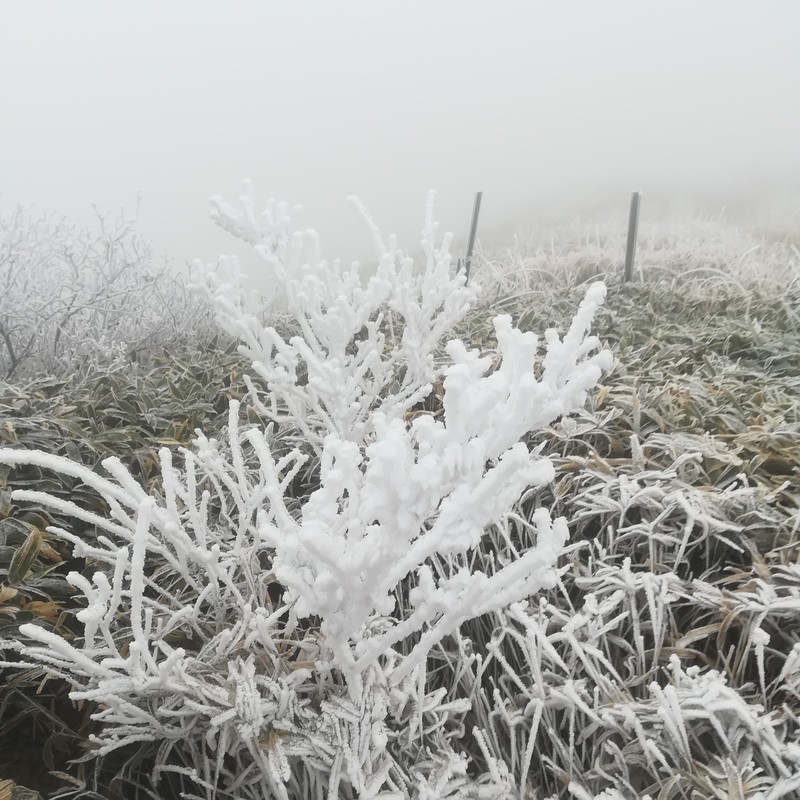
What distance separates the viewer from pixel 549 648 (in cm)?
88

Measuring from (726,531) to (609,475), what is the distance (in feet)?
0.84

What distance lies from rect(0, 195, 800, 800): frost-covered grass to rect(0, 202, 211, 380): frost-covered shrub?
129cm

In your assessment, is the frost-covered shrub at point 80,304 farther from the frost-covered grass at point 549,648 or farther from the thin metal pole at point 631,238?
the thin metal pole at point 631,238

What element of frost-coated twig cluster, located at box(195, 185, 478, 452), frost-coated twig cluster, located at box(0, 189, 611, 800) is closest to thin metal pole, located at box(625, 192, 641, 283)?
frost-coated twig cluster, located at box(195, 185, 478, 452)

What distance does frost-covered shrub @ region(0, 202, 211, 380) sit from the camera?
Result: 2533mm

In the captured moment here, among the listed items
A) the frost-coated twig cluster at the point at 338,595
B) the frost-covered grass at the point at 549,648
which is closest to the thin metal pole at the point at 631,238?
the frost-covered grass at the point at 549,648

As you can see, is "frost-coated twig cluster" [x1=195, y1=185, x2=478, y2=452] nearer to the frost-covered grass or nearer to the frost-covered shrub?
the frost-covered grass

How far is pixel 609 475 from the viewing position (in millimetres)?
1342

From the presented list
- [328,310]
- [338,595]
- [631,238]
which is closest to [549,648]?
[338,595]

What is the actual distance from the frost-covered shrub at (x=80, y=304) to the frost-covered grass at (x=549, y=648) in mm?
1291

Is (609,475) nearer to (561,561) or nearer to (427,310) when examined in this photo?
(561,561)

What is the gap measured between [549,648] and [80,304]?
2.50m

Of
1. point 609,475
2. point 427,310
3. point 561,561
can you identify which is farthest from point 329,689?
point 427,310

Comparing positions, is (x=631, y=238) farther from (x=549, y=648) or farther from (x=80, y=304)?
(x=549, y=648)
